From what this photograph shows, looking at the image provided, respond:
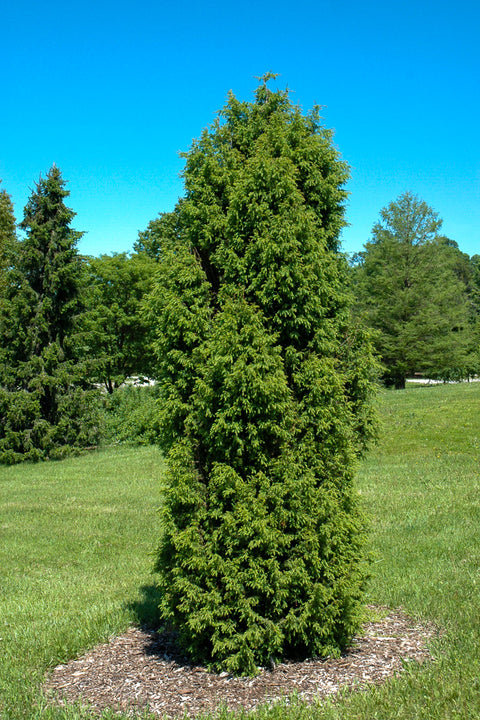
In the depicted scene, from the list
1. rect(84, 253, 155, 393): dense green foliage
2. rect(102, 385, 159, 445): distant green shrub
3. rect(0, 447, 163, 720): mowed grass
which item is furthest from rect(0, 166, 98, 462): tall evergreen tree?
rect(84, 253, 155, 393): dense green foliage

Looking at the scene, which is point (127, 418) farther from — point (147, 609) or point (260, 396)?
point (260, 396)

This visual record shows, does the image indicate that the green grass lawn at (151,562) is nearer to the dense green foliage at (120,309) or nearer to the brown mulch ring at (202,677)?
the brown mulch ring at (202,677)

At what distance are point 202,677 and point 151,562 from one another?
3.65 metres

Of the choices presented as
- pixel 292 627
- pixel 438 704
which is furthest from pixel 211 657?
pixel 438 704

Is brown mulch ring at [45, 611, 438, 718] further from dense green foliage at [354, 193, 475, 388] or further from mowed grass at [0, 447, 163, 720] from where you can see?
dense green foliage at [354, 193, 475, 388]

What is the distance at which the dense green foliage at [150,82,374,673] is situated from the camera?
4.04m

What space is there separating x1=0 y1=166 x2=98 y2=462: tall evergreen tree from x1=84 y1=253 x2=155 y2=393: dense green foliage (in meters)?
9.45

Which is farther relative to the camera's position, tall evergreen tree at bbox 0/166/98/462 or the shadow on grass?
tall evergreen tree at bbox 0/166/98/462

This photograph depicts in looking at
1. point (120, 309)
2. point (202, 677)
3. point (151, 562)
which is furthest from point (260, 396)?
point (120, 309)

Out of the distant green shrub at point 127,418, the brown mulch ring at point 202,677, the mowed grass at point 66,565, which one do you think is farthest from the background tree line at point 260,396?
the distant green shrub at point 127,418

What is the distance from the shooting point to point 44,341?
19.8m

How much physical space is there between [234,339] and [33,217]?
17750mm

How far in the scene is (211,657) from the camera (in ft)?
14.1

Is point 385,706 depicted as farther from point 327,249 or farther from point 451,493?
point 451,493
